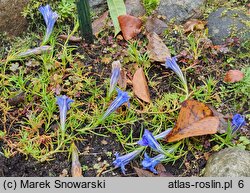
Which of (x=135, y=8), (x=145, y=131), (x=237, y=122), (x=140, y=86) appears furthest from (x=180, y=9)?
(x=145, y=131)

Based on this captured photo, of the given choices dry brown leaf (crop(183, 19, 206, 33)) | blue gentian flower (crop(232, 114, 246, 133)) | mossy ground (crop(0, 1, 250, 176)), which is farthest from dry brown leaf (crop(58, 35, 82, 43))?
blue gentian flower (crop(232, 114, 246, 133))

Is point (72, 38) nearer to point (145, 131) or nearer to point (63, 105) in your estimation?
point (63, 105)

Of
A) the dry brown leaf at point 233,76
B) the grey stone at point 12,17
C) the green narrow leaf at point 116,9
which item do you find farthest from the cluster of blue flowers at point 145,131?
the grey stone at point 12,17

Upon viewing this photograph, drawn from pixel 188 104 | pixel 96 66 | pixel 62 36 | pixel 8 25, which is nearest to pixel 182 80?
pixel 188 104

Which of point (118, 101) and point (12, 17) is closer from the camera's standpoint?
point (118, 101)

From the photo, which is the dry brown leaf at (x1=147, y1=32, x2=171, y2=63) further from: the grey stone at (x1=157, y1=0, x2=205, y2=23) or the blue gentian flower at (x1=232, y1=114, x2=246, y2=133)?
the blue gentian flower at (x1=232, y1=114, x2=246, y2=133)

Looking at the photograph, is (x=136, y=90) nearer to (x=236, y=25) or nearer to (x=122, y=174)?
(x=122, y=174)
